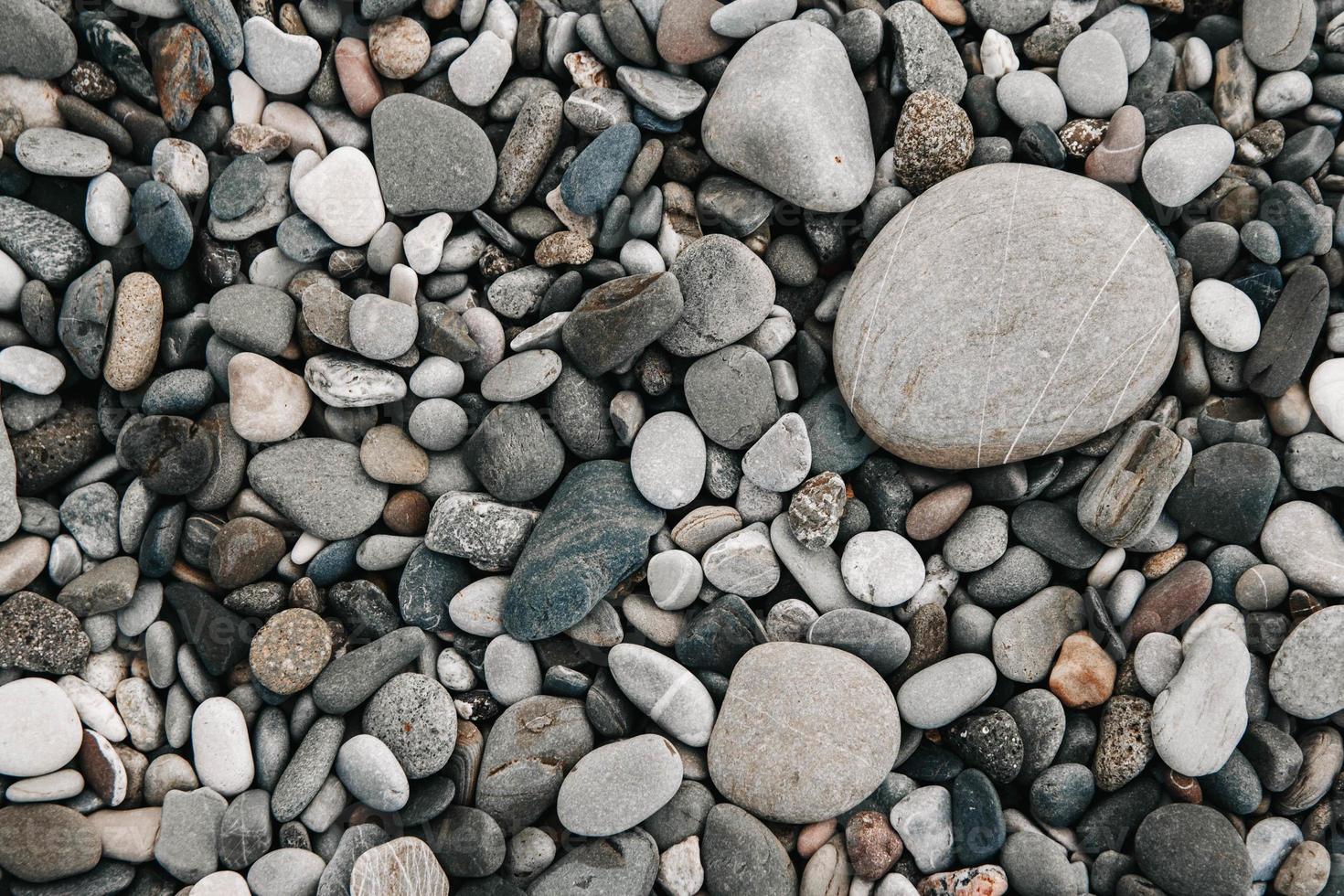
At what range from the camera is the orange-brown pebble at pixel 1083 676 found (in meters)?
2.22

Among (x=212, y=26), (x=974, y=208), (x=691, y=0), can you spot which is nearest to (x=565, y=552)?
(x=974, y=208)

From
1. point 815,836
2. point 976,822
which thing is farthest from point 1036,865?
point 815,836

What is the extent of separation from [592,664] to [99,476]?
1.50 m

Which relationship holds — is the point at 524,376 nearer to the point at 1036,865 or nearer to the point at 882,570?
the point at 882,570

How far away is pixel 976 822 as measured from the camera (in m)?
2.15

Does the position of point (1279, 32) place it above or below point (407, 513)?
above

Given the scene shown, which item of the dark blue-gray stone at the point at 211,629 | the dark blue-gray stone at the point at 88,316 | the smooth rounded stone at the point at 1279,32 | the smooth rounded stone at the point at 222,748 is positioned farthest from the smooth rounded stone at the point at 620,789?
the smooth rounded stone at the point at 1279,32

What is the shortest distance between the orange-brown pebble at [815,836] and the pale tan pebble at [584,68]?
2172 millimetres

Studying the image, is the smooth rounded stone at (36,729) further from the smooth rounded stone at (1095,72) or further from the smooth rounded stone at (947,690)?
the smooth rounded stone at (1095,72)

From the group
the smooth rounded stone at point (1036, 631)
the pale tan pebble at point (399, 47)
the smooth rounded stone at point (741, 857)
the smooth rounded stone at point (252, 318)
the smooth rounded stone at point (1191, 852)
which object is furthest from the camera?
the pale tan pebble at point (399, 47)

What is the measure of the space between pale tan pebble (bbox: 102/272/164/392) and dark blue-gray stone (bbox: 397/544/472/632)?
0.93m

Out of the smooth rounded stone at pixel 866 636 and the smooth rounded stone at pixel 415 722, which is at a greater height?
the smooth rounded stone at pixel 866 636

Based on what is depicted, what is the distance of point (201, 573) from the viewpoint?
7.86ft

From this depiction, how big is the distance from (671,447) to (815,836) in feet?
3.63
